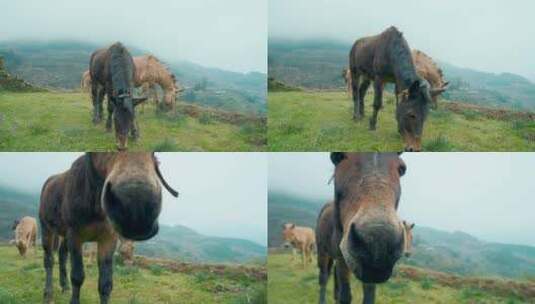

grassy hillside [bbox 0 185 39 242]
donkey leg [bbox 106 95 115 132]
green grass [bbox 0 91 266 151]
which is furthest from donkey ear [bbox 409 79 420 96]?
grassy hillside [bbox 0 185 39 242]

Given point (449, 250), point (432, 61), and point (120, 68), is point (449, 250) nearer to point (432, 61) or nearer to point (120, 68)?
point (432, 61)

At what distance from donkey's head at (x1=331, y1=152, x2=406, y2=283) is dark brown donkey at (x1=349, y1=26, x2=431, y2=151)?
3.37 metres

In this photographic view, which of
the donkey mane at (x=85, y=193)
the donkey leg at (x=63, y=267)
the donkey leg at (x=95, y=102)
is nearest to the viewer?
the donkey mane at (x=85, y=193)

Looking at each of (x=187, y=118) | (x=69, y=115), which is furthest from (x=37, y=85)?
(x=187, y=118)

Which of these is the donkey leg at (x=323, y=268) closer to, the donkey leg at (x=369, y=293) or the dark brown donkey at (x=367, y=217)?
the dark brown donkey at (x=367, y=217)

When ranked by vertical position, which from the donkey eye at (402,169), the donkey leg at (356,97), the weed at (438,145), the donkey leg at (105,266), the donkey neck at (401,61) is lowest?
the donkey leg at (105,266)

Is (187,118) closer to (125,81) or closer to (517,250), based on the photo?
(125,81)

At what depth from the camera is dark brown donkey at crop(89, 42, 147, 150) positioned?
291 inches

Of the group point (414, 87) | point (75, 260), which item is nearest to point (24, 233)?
point (75, 260)

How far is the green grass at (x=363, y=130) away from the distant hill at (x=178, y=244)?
206 centimetres

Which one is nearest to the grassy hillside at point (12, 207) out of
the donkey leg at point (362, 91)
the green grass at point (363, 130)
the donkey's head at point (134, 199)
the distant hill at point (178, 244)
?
the distant hill at point (178, 244)

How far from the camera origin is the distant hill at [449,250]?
8.04m

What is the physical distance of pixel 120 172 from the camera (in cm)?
377

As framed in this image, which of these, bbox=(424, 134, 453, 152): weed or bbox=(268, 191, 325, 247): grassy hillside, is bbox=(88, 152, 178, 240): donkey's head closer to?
bbox=(268, 191, 325, 247): grassy hillside
